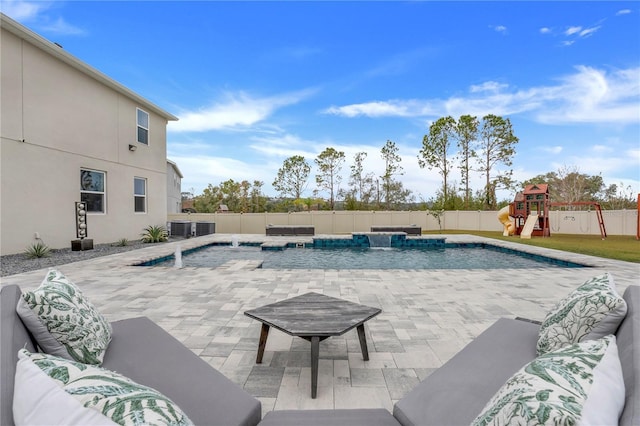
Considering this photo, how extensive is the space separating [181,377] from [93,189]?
1071 centimetres

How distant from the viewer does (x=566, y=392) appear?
0.81 metres

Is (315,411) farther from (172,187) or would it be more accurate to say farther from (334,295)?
(172,187)

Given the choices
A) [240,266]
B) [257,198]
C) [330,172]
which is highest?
[330,172]

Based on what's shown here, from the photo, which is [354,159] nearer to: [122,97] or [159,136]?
[159,136]

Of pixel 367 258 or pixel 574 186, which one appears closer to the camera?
pixel 367 258

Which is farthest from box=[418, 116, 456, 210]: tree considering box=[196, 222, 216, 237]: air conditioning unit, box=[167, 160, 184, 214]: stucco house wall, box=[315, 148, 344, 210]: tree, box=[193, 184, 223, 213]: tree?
box=[193, 184, 223, 213]: tree

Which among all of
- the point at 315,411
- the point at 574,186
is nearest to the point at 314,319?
the point at 315,411

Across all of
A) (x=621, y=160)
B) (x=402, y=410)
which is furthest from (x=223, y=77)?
(x=621, y=160)

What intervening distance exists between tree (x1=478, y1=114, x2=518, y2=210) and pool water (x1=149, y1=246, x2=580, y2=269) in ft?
44.8

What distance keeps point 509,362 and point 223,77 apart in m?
13.3

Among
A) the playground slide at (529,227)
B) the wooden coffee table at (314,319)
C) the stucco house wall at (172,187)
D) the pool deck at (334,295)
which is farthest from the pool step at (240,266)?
the stucco house wall at (172,187)

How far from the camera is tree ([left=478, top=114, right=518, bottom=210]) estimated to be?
2269 centimetres

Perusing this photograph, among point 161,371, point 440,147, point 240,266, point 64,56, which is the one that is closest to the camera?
point 161,371

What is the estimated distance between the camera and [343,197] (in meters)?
25.8
